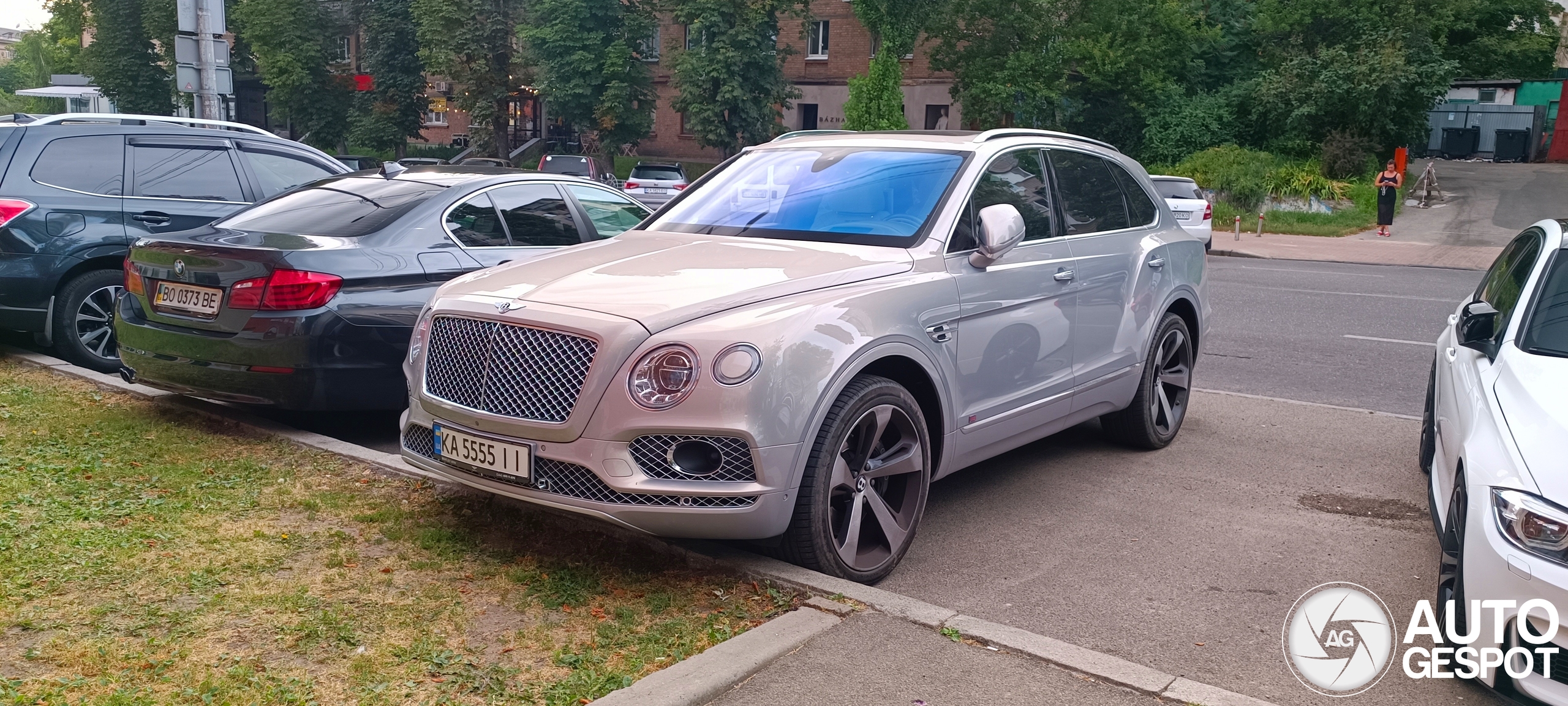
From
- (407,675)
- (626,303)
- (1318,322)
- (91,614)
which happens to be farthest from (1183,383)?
(1318,322)

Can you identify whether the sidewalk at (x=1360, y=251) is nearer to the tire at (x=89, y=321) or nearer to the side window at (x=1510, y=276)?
the side window at (x=1510, y=276)

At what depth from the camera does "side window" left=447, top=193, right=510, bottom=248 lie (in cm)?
676

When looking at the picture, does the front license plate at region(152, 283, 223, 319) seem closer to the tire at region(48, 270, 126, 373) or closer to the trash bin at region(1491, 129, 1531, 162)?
the tire at region(48, 270, 126, 373)

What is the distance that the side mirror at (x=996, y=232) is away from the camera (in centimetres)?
511

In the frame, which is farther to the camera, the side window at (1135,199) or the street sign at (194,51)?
the street sign at (194,51)

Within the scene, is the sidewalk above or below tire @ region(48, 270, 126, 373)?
below

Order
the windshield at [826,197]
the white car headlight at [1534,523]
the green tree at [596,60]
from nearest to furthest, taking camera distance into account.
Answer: the white car headlight at [1534,523] → the windshield at [826,197] → the green tree at [596,60]

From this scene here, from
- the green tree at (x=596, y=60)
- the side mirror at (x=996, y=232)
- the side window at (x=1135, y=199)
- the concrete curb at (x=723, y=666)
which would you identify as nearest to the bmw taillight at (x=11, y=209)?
the side mirror at (x=996, y=232)

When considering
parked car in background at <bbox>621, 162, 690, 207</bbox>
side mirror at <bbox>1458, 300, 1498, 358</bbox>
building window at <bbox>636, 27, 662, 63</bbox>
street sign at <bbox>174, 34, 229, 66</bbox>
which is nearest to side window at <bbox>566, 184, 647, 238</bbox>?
side mirror at <bbox>1458, 300, 1498, 358</bbox>

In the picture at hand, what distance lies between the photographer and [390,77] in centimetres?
5162

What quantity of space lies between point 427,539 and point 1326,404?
6.35 meters

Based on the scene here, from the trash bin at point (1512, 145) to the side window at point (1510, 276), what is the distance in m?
43.9

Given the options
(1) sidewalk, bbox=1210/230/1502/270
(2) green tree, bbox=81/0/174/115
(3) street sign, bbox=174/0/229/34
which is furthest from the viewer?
(2) green tree, bbox=81/0/174/115

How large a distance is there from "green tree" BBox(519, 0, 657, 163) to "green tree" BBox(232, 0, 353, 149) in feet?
45.0
